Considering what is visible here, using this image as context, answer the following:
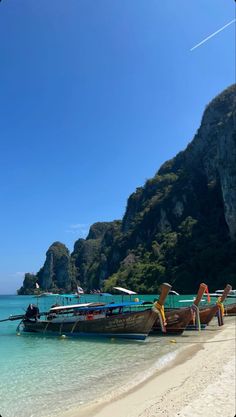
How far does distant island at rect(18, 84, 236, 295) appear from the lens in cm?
9469

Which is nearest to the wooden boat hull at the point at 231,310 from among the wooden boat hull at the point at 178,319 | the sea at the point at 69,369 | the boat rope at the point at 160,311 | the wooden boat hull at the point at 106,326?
the sea at the point at 69,369

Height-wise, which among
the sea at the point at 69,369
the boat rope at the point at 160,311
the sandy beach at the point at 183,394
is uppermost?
the boat rope at the point at 160,311

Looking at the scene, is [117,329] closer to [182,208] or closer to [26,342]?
[26,342]

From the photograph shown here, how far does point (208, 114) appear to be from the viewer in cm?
12212

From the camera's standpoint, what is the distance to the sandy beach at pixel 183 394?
7961 millimetres

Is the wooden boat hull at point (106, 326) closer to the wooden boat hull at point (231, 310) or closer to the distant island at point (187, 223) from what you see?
the wooden boat hull at point (231, 310)

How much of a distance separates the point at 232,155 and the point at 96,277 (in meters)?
81.7

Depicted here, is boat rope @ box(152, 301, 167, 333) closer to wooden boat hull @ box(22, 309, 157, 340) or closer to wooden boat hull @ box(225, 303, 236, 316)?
wooden boat hull @ box(22, 309, 157, 340)

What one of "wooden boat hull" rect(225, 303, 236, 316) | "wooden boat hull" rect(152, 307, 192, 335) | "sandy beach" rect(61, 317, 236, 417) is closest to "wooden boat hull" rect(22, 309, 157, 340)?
"wooden boat hull" rect(152, 307, 192, 335)

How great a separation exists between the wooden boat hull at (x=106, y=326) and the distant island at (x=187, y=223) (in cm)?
6335

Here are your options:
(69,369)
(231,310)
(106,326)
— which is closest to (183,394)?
(69,369)

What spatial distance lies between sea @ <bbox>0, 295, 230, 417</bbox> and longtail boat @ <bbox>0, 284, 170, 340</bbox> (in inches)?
20.4

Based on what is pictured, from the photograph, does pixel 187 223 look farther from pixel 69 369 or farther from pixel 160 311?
pixel 160 311

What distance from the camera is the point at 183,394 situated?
941 cm
